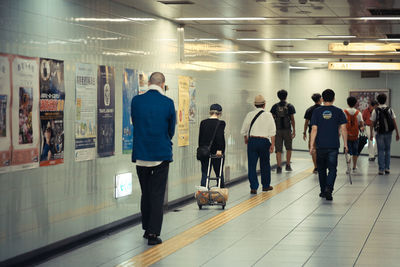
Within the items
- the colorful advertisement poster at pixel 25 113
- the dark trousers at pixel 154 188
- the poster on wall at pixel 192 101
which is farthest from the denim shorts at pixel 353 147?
the colorful advertisement poster at pixel 25 113

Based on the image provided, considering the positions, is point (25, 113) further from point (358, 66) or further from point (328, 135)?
point (358, 66)

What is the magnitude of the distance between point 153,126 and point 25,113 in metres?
1.38

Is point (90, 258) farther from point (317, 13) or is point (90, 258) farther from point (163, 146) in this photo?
point (317, 13)

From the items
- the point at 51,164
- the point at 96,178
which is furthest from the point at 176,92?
the point at 51,164

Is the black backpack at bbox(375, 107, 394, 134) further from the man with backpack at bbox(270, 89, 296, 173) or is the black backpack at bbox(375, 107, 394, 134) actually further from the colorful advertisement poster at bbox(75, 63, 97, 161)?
the colorful advertisement poster at bbox(75, 63, 97, 161)

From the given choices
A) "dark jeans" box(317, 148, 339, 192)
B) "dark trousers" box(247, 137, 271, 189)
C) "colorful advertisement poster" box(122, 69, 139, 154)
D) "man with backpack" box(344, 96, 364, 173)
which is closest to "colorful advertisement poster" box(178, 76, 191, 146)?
"dark trousers" box(247, 137, 271, 189)

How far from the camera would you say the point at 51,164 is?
6.96 metres

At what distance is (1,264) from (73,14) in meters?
2.77

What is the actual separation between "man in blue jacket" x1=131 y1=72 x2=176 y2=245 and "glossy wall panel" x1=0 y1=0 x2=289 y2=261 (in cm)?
74

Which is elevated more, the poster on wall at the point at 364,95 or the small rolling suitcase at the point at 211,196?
the poster on wall at the point at 364,95

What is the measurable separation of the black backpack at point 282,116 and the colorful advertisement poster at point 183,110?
5110 mm

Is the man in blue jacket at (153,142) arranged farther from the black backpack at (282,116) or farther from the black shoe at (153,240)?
the black backpack at (282,116)

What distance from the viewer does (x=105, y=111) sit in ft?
27.3

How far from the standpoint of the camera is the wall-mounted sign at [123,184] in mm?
8727
